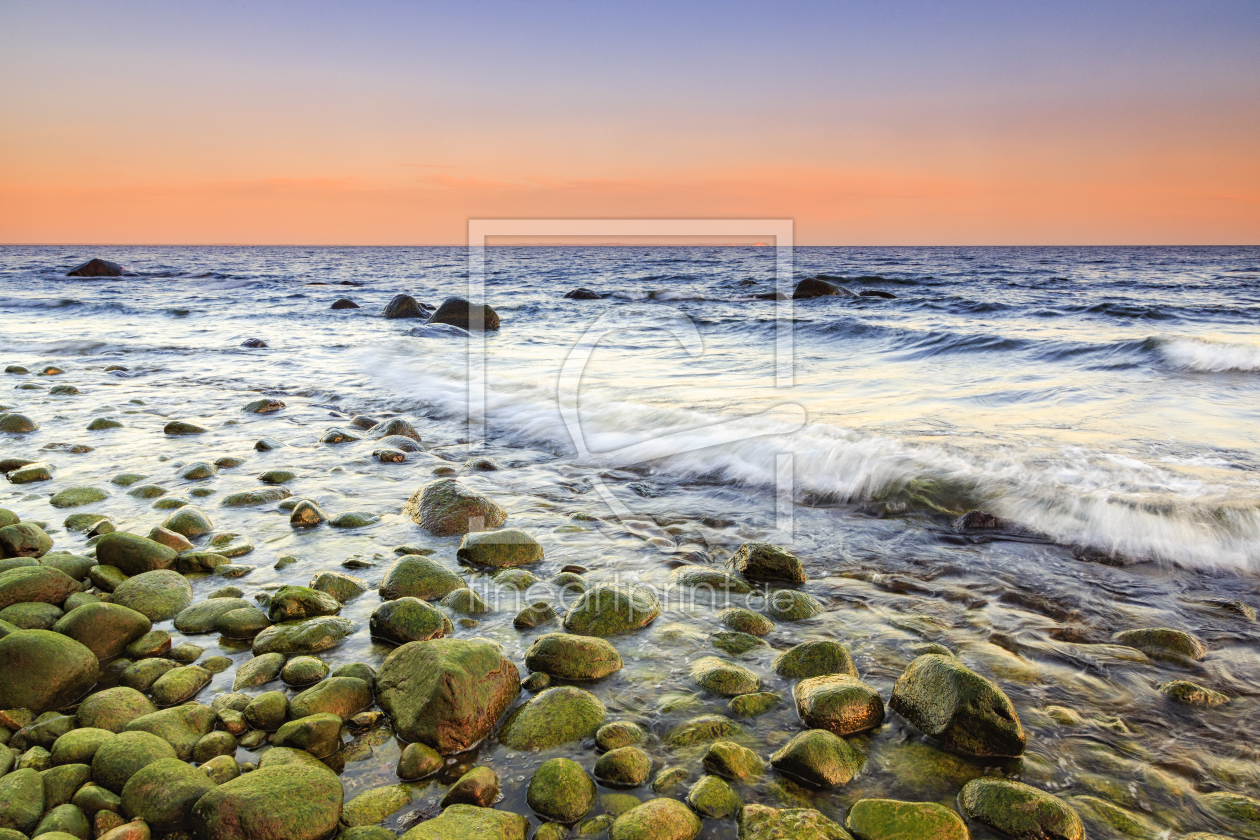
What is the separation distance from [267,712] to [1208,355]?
13350 millimetres

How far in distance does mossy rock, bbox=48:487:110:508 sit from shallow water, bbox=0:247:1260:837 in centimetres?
13

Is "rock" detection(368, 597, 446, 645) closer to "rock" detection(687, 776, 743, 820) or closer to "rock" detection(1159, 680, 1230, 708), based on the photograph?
"rock" detection(687, 776, 743, 820)

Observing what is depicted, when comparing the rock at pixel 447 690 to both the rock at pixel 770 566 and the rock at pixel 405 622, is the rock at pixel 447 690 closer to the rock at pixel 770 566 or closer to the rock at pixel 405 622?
the rock at pixel 405 622

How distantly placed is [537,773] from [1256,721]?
2.73 metres

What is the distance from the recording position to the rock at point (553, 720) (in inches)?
96.9

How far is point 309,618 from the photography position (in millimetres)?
3275

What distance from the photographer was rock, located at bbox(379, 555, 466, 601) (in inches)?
139

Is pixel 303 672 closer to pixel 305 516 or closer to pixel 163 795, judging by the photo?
pixel 163 795

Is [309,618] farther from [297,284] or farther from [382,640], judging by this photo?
[297,284]

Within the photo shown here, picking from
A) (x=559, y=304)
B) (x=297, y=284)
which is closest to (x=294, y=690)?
(x=559, y=304)

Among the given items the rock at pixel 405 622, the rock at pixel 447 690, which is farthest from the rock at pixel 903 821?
the rock at pixel 405 622

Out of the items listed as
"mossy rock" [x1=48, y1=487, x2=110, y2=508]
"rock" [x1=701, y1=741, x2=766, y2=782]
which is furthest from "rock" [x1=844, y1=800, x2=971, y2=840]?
"mossy rock" [x1=48, y1=487, x2=110, y2=508]

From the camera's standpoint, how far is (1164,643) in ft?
10.2

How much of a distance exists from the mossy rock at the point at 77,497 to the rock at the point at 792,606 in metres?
4.51
